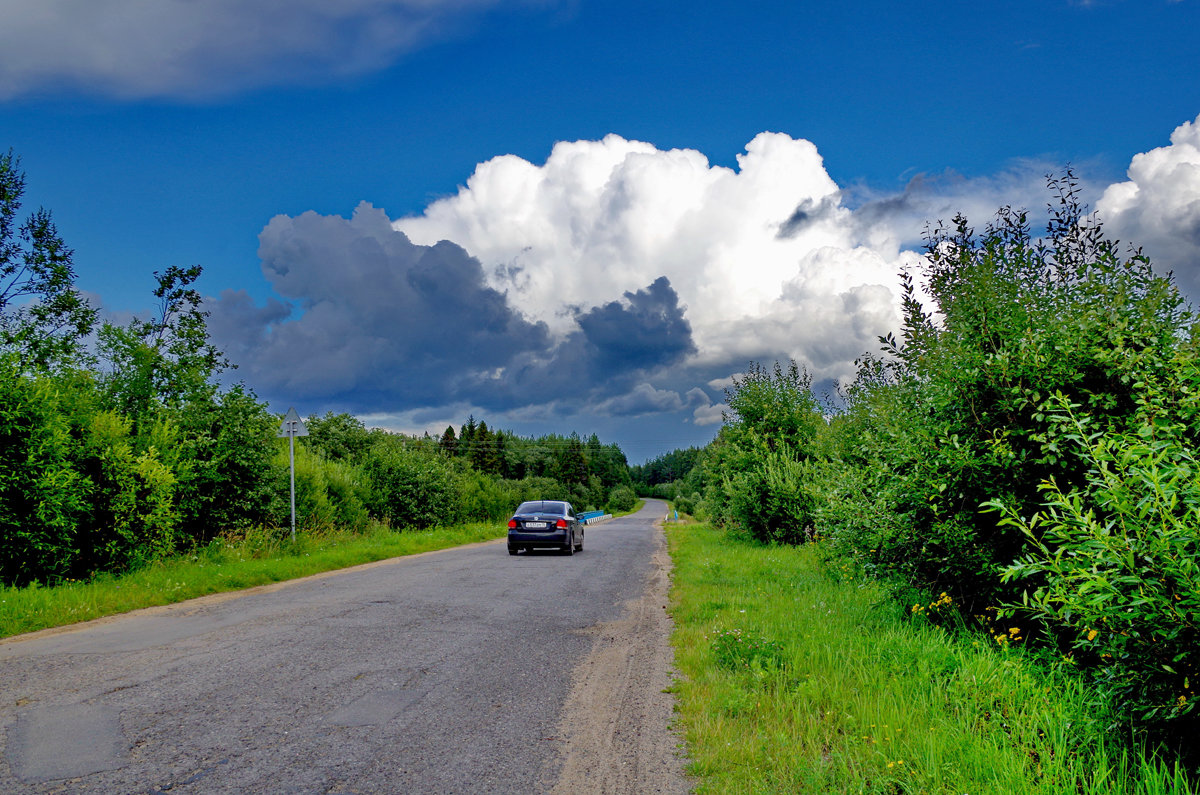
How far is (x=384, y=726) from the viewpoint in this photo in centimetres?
487

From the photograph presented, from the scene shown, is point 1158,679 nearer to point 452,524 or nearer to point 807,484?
point 807,484

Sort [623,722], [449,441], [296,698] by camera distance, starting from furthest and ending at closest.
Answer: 1. [449,441]
2. [296,698]
3. [623,722]

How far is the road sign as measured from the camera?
57.2 ft

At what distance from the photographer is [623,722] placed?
17.1ft

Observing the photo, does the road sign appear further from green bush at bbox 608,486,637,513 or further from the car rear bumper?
green bush at bbox 608,486,637,513

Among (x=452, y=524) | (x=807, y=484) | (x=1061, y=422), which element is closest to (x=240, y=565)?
(x=807, y=484)

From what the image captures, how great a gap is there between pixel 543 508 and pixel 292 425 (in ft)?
25.1

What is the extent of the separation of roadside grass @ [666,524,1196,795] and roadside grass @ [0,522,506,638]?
8.27m

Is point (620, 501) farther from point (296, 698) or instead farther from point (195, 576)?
point (296, 698)

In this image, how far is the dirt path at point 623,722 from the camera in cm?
413

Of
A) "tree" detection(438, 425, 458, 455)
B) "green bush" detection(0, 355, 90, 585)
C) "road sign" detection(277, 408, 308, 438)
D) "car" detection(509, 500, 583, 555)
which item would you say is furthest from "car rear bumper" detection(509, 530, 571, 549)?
"tree" detection(438, 425, 458, 455)

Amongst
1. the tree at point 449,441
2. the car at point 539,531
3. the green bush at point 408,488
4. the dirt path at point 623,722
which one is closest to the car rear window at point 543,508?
the car at point 539,531

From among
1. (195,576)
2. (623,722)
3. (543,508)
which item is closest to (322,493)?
(543,508)

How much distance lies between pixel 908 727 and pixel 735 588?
7059mm
